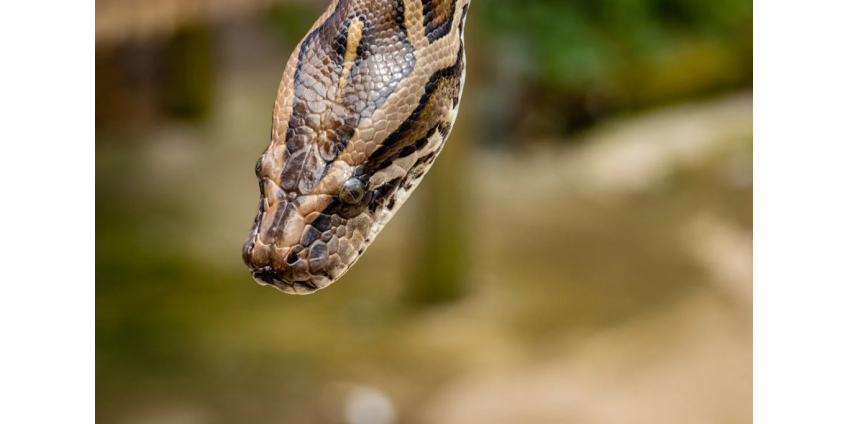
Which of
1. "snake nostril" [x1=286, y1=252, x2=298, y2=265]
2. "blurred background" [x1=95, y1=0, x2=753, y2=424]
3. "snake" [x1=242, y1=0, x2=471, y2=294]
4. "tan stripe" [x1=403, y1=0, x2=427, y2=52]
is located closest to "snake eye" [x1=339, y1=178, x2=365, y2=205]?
"snake" [x1=242, y1=0, x2=471, y2=294]


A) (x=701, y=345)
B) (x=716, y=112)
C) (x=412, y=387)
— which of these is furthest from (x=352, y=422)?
(x=716, y=112)

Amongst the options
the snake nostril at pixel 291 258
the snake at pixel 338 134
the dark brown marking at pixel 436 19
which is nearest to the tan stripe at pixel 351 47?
the snake at pixel 338 134

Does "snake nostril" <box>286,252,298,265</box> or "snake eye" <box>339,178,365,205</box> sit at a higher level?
"snake eye" <box>339,178,365,205</box>

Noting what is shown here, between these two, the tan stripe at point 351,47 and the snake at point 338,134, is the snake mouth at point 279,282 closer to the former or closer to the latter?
the snake at point 338,134

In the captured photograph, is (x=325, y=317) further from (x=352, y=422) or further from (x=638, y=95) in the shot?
(x=638, y=95)

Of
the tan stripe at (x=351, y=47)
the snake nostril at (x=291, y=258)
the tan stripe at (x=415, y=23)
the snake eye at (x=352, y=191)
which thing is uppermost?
the tan stripe at (x=415, y=23)

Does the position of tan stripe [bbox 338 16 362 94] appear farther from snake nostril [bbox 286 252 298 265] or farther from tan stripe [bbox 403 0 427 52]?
snake nostril [bbox 286 252 298 265]

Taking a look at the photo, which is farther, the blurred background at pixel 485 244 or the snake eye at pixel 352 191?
the blurred background at pixel 485 244
